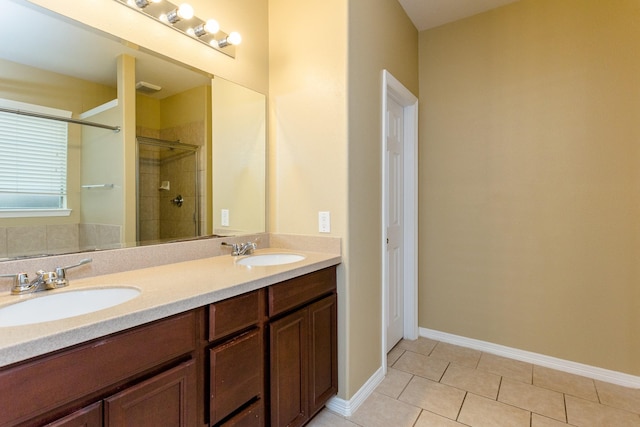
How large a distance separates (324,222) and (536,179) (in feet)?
5.40

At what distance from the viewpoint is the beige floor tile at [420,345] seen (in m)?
2.53

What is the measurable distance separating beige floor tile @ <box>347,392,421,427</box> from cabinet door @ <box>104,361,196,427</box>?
1.04m

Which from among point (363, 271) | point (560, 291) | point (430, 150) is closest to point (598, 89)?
point (430, 150)

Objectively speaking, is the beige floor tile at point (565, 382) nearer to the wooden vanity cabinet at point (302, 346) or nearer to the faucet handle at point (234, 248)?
the wooden vanity cabinet at point (302, 346)

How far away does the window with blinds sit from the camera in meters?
1.12

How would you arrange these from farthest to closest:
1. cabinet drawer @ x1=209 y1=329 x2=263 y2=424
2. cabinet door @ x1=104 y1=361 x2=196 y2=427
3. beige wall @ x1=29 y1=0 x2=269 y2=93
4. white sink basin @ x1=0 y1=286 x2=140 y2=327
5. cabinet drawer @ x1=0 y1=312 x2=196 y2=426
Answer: beige wall @ x1=29 y1=0 x2=269 y2=93
cabinet drawer @ x1=209 y1=329 x2=263 y2=424
white sink basin @ x1=0 y1=286 x2=140 y2=327
cabinet door @ x1=104 y1=361 x2=196 y2=427
cabinet drawer @ x1=0 y1=312 x2=196 y2=426

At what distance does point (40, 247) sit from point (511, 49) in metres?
3.09

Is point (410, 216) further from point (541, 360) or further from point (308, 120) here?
point (541, 360)

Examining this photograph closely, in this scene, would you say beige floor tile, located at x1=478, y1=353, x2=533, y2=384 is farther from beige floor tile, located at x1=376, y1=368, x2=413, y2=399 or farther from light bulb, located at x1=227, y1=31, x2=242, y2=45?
light bulb, located at x1=227, y1=31, x2=242, y2=45

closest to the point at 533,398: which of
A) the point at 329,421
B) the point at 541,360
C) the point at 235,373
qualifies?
the point at 541,360

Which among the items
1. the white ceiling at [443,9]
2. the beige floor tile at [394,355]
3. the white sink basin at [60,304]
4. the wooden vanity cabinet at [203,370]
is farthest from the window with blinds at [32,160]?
the white ceiling at [443,9]

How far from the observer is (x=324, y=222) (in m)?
1.85

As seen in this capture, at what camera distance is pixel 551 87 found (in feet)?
7.31

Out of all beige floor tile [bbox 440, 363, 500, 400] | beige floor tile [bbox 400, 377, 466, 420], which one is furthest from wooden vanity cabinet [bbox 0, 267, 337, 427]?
beige floor tile [bbox 440, 363, 500, 400]
